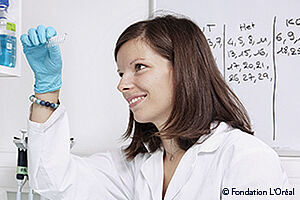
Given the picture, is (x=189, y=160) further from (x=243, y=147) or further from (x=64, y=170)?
(x=64, y=170)

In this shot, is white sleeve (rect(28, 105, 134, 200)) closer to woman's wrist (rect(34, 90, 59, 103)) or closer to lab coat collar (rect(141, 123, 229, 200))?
woman's wrist (rect(34, 90, 59, 103))

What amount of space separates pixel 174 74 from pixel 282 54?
18.2 inches

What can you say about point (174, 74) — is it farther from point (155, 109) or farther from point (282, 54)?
point (282, 54)

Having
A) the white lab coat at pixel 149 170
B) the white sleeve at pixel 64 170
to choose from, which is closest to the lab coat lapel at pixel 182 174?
the white lab coat at pixel 149 170

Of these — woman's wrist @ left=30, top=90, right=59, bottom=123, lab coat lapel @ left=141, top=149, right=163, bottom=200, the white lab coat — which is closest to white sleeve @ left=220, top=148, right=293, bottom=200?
the white lab coat

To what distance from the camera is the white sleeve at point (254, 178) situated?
99 cm

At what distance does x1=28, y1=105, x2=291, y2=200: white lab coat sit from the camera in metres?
1.03

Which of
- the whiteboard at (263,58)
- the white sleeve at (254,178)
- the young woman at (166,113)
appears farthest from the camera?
the whiteboard at (263,58)

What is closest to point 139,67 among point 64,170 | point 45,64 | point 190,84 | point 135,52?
point 135,52

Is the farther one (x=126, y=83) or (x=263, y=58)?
(x=263, y=58)

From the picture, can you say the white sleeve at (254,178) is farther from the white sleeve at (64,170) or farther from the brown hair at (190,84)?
the white sleeve at (64,170)

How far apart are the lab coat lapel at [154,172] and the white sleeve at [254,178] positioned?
0.23m

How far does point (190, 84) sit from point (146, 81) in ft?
0.41

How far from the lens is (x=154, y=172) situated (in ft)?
4.20
